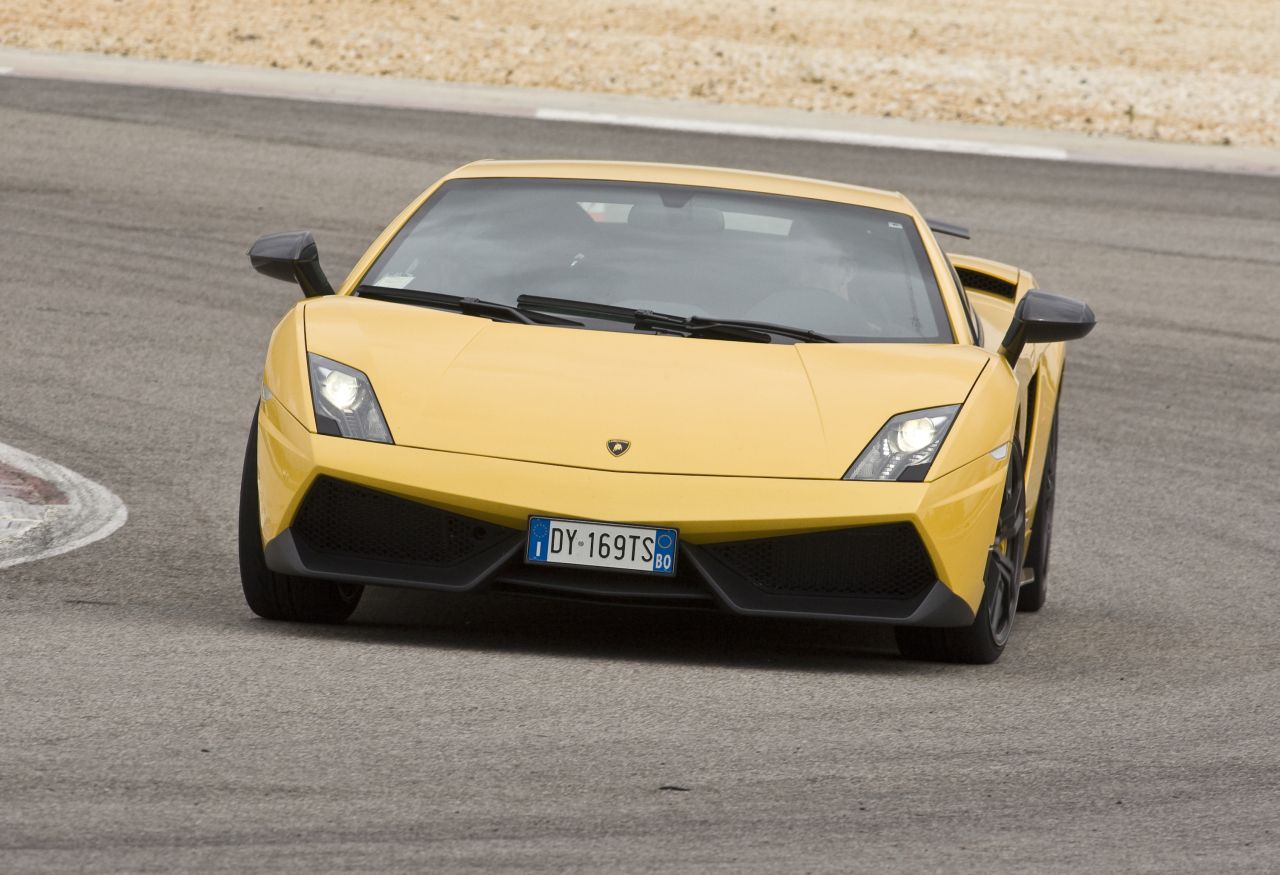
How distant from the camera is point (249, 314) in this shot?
12.4 meters

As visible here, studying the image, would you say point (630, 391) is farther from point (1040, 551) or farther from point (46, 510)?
point (46, 510)

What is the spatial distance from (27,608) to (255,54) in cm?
1685

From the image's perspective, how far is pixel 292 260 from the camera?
6730 mm

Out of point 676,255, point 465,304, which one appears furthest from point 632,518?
point 676,255

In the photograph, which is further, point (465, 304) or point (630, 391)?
point (465, 304)

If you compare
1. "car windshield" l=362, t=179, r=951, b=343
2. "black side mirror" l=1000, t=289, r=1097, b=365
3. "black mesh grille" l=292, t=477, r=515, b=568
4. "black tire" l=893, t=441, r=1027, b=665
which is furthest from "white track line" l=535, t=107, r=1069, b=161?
"black mesh grille" l=292, t=477, r=515, b=568

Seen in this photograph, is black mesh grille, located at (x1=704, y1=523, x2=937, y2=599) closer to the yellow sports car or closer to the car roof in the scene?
the yellow sports car

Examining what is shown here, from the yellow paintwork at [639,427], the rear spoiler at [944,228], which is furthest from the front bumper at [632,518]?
the rear spoiler at [944,228]

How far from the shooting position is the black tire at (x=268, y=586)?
597 cm

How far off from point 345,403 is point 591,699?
1.17 metres

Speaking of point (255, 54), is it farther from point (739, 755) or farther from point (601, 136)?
point (739, 755)

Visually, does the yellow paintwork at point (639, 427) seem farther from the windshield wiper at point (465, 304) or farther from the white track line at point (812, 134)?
the white track line at point (812, 134)

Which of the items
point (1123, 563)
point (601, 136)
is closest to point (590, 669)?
point (1123, 563)

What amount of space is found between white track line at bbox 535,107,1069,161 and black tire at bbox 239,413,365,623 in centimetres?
1302
